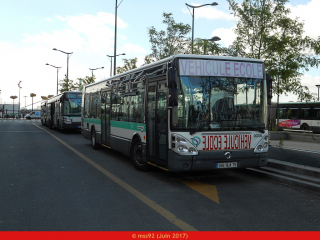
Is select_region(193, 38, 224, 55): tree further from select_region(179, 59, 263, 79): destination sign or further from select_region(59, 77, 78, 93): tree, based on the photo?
select_region(59, 77, 78, 93): tree

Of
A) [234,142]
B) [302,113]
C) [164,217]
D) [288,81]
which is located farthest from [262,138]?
[302,113]

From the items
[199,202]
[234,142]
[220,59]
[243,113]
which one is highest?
[220,59]

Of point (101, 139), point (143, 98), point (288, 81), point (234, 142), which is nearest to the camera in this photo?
point (234, 142)

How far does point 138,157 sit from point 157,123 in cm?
161

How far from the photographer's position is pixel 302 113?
30844mm

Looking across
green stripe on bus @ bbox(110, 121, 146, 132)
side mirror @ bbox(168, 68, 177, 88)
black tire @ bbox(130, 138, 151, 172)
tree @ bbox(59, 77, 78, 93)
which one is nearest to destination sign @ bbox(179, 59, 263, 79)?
side mirror @ bbox(168, 68, 177, 88)

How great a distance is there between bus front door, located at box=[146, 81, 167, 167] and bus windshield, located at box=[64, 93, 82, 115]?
55.7ft

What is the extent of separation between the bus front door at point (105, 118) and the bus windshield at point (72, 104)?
12.0 metres

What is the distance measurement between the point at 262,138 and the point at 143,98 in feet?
10.5

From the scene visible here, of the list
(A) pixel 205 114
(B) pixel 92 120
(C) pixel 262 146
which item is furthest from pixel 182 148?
(B) pixel 92 120

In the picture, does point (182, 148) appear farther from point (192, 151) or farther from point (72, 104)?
point (72, 104)

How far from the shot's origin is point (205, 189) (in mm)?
7348

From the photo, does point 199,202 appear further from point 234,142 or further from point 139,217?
point 234,142

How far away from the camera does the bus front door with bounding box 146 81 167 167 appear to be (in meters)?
8.08
